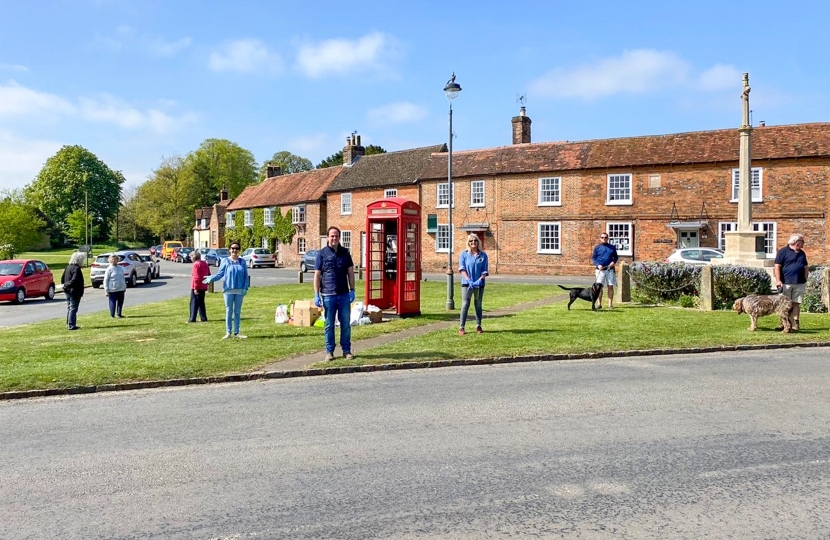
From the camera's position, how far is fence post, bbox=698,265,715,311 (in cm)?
1684

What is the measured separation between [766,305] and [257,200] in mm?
54542

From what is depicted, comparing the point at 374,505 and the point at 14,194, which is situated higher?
the point at 14,194

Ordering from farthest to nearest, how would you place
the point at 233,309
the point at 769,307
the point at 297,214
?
the point at 297,214 → the point at 769,307 → the point at 233,309

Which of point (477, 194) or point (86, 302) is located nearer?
point (86, 302)

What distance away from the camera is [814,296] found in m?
16.7

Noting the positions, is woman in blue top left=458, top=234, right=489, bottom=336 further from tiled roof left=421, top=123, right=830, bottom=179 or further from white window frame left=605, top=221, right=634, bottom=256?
tiled roof left=421, top=123, right=830, bottom=179

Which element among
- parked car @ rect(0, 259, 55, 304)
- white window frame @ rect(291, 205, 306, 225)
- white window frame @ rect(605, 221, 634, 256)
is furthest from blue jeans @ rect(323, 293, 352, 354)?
white window frame @ rect(291, 205, 306, 225)

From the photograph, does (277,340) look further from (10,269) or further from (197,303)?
(10,269)

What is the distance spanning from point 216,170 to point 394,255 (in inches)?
3676

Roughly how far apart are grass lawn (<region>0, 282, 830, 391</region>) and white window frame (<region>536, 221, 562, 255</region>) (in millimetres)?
20183

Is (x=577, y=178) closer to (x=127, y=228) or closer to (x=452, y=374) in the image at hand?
(x=452, y=374)

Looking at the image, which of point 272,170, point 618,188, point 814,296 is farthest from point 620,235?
point 272,170

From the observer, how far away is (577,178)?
124ft

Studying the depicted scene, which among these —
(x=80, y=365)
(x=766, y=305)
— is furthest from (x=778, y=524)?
(x=766, y=305)
